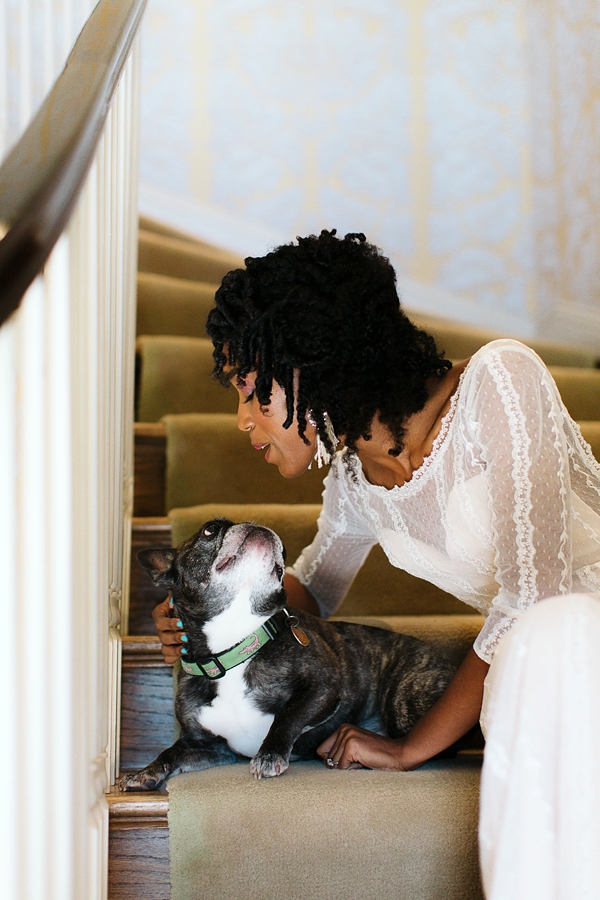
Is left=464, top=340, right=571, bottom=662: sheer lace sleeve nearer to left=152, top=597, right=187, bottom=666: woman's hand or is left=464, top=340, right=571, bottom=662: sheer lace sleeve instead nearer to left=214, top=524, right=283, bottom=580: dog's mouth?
left=214, top=524, right=283, bottom=580: dog's mouth

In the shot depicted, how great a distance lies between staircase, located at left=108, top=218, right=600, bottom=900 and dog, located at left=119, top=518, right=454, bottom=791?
0.13 m

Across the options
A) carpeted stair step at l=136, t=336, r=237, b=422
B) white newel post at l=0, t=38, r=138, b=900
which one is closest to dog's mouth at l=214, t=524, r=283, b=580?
white newel post at l=0, t=38, r=138, b=900

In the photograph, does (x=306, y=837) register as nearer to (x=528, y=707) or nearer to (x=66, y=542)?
(x=528, y=707)

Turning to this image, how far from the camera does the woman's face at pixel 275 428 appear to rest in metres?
1.50

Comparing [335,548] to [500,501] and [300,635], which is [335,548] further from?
[500,501]

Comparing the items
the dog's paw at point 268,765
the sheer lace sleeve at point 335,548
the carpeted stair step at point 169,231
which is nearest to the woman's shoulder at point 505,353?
the sheer lace sleeve at point 335,548

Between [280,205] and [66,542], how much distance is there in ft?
10.9

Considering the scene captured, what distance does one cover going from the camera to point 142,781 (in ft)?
4.55

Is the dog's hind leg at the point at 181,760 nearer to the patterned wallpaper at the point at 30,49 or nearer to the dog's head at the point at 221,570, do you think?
the dog's head at the point at 221,570

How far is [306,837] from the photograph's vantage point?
1236mm

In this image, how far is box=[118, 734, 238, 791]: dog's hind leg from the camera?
139cm

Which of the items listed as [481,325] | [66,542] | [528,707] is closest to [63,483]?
[66,542]

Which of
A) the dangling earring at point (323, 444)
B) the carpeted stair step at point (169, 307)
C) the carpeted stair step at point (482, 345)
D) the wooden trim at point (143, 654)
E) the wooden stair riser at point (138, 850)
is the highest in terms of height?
the carpeted stair step at point (169, 307)

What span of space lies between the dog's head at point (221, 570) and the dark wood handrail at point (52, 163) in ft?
2.77
